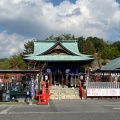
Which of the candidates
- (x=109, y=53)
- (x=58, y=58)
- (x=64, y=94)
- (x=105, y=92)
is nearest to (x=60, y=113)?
(x=105, y=92)

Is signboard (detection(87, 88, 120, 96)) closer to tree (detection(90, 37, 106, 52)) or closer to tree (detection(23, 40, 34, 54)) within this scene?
tree (detection(23, 40, 34, 54))

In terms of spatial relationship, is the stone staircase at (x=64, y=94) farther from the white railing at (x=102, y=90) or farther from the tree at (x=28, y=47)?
the tree at (x=28, y=47)

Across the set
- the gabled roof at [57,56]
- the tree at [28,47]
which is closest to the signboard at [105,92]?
the gabled roof at [57,56]

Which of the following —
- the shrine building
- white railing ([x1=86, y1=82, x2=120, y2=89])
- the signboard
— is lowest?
the signboard

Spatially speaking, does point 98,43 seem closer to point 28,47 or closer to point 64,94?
point 28,47

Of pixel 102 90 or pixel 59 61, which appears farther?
pixel 59 61

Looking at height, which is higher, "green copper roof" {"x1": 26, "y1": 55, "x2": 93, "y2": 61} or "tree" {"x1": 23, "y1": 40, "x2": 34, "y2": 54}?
"tree" {"x1": 23, "y1": 40, "x2": 34, "y2": 54}

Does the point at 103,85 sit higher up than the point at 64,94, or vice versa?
the point at 103,85

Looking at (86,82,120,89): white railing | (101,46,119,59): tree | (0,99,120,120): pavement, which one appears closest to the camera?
(0,99,120,120): pavement

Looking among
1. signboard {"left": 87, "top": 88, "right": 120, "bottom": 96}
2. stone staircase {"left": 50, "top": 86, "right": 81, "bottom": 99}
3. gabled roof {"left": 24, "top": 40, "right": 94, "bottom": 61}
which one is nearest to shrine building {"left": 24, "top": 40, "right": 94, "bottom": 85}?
gabled roof {"left": 24, "top": 40, "right": 94, "bottom": 61}

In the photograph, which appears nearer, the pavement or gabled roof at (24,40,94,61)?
the pavement

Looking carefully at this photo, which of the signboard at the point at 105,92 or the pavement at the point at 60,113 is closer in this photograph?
the pavement at the point at 60,113

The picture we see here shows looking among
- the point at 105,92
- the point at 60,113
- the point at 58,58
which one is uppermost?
the point at 58,58

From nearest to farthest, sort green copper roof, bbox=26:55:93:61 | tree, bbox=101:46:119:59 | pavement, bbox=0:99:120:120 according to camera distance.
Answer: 1. pavement, bbox=0:99:120:120
2. green copper roof, bbox=26:55:93:61
3. tree, bbox=101:46:119:59
